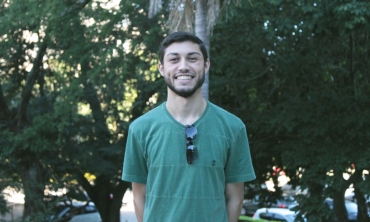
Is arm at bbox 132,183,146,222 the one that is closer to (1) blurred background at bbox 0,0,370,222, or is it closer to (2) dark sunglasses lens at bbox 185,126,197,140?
(2) dark sunglasses lens at bbox 185,126,197,140

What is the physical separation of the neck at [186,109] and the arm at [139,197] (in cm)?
33

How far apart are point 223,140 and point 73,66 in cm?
1327

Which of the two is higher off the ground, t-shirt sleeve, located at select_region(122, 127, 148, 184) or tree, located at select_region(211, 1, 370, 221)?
tree, located at select_region(211, 1, 370, 221)

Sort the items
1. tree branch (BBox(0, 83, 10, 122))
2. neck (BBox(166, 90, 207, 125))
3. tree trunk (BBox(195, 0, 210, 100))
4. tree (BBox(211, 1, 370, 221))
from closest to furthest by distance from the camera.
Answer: neck (BBox(166, 90, 207, 125)), tree trunk (BBox(195, 0, 210, 100)), tree (BBox(211, 1, 370, 221)), tree branch (BBox(0, 83, 10, 122))

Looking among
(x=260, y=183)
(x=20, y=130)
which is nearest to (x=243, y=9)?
(x=260, y=183)

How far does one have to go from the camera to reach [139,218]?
2754mm

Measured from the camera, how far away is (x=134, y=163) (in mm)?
2652

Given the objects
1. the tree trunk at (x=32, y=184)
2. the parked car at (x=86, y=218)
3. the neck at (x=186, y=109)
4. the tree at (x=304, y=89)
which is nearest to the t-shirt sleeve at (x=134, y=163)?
the neck at (x=186, y=109)

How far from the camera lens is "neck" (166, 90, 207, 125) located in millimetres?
2643

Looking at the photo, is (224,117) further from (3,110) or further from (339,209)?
(3,110)

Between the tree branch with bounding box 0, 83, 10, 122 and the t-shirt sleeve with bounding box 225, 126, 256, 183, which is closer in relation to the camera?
the t-shirt sleeve with bounding box 225, 126, 256, 183

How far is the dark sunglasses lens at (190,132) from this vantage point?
2.56 m

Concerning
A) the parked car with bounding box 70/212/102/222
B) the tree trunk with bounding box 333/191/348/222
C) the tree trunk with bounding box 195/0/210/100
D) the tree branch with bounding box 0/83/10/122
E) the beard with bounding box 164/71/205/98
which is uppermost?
the tree trunk with bounding box 195/0/210/100

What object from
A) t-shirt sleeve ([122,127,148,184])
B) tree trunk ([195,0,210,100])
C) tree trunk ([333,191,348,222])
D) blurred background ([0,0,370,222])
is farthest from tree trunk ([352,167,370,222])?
t-shirt sleeve ([122,127,148,184])
